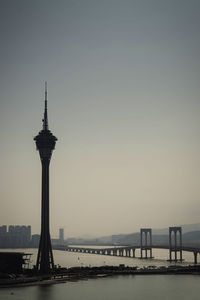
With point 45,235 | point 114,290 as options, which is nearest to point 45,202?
point 45,235

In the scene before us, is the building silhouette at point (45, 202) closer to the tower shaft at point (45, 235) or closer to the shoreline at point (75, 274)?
the tower shaft at point (45, 235)

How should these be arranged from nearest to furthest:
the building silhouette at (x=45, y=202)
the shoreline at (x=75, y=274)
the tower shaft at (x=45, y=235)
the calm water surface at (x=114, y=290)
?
the calm water surface at (x=114, y=290) → the shoreline at (x=75, y=274) → the tower shaft at (x=45, y=235) → the building silhouette at (x=45, y=202)

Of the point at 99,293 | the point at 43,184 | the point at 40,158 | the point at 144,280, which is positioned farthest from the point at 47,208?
the point at 99,293

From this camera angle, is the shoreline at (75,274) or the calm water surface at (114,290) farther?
the shoreline at (75,274)

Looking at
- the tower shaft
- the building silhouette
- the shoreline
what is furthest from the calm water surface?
the building silhouette

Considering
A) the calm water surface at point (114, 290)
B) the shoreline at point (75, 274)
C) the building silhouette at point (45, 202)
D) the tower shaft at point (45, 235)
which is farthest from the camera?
the building silhouette at point (45, 202)

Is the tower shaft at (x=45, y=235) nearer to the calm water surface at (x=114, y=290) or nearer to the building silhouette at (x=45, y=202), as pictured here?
the building silhouette at (x=45, y=202)

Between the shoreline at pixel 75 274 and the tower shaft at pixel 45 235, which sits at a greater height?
the tower shaft at pixel 45 235

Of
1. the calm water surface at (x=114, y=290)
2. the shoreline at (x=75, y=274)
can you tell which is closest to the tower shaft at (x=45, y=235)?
the shoreline at (x=75, y=274)

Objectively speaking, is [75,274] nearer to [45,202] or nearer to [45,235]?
[45,235]
